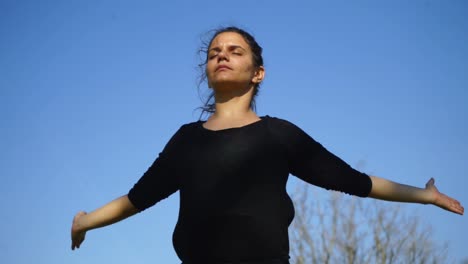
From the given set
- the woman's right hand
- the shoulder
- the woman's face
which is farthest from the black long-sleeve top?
the woman's right hand

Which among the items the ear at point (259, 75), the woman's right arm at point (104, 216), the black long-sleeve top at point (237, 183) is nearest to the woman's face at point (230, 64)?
the ear at point (259, 75)

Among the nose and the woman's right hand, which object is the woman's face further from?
the woman's right hand

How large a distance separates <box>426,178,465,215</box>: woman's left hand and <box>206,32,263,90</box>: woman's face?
0.97m

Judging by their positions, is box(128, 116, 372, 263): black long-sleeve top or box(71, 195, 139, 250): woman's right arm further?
box(71, 195, 139, 250): woman's right arm

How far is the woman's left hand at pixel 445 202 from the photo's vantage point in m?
2.45

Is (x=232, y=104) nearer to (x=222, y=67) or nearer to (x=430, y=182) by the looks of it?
(x=222, y=67)

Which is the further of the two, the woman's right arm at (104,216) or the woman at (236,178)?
the woman's right arm at (104,216)

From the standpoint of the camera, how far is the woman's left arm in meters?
2.40

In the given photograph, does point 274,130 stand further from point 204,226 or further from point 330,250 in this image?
point 330,250

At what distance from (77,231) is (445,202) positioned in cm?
174

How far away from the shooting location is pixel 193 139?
234 cm

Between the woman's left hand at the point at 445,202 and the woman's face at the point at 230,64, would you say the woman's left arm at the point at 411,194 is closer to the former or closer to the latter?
the woman's left hand at the point at 445,202

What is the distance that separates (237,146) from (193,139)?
0.79 feet

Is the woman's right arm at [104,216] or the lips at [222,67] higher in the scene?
the lips at [222,67]
